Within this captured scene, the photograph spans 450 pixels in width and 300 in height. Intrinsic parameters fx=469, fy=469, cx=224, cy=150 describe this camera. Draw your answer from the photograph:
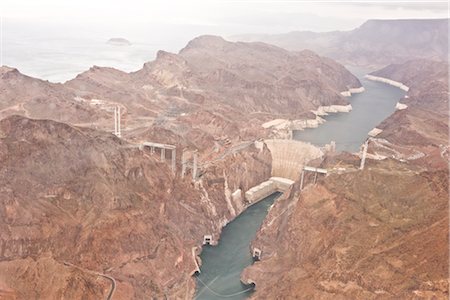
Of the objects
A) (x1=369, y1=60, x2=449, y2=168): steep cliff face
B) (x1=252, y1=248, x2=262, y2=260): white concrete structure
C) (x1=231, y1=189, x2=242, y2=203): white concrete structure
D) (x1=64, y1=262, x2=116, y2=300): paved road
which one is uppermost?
(x1=369, y1=60, x2=449, y2=168): steep cliff face

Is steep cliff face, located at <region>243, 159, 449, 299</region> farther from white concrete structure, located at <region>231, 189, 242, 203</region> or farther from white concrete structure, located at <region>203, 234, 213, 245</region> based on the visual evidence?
white concrete structure, located at <region>231, 189, 242, 203</region>

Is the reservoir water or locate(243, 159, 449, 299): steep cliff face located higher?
locate(243, 159, 449, 299): steep cliff face

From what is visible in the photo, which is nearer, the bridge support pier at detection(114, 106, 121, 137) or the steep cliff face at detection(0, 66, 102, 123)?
the bridge support pier at detection(114, 106, 121, 137)

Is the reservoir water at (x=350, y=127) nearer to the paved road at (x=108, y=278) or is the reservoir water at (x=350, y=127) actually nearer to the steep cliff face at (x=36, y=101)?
the steep cliff face at (x=36, y=101)

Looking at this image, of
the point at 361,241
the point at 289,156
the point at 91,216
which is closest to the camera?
the point at 361,241

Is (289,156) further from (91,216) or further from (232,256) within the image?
(91,216)

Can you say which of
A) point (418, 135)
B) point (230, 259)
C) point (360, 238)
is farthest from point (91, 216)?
point (418, 135)

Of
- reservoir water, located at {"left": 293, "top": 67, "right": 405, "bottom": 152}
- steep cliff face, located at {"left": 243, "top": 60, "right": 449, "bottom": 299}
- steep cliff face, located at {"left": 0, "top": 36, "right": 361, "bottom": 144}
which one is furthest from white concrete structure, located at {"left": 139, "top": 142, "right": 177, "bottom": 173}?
reservoir water, located at {"left": 293, "top": 67, "right": 405, "bottom": 152}
